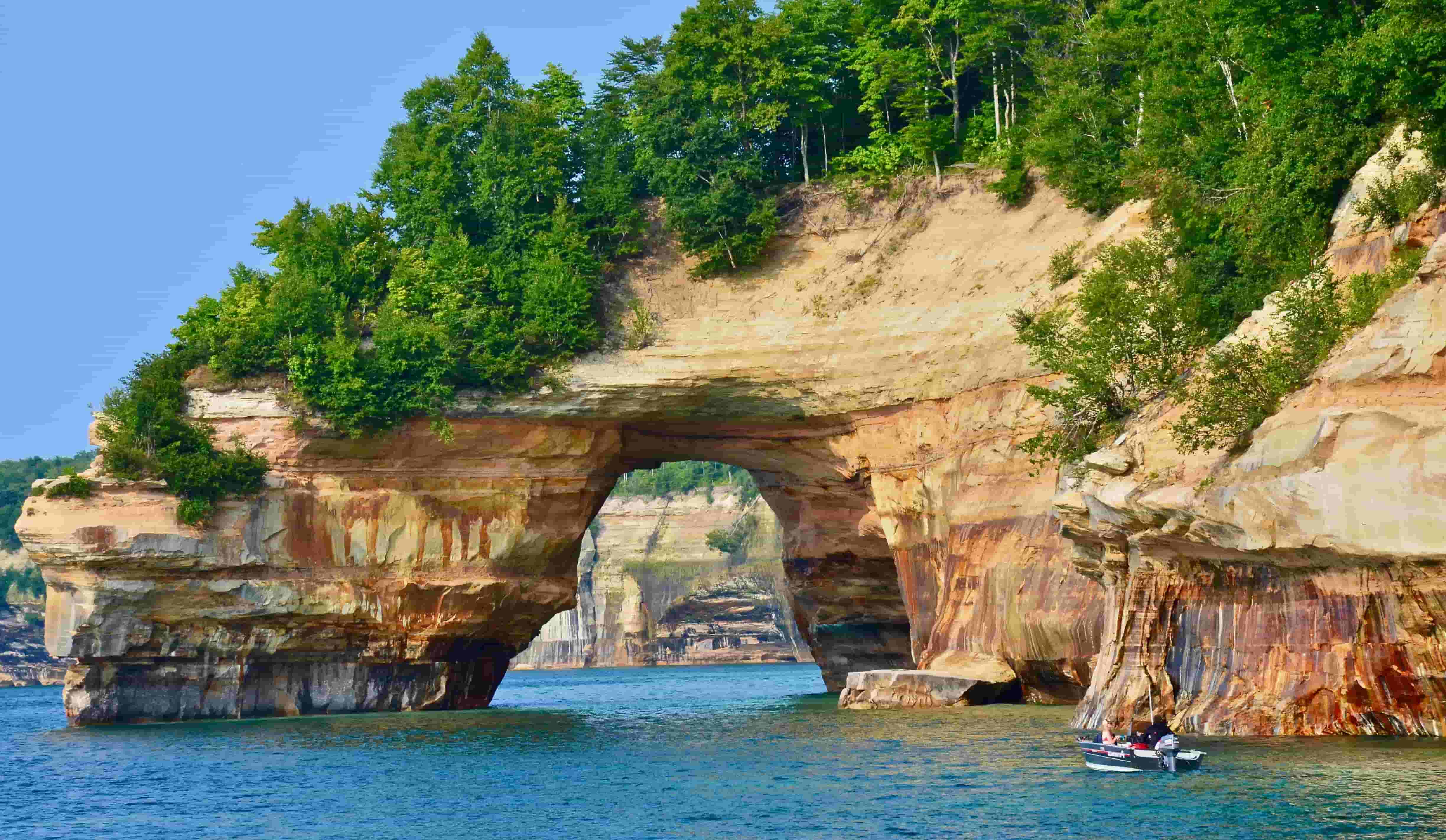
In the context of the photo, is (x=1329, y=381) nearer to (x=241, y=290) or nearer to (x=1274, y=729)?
(x=1274, y=729)

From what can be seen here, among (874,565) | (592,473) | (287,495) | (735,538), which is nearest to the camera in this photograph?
(287,495)

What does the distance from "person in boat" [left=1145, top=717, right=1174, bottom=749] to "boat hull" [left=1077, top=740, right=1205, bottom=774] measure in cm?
29

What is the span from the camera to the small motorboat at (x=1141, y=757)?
97.2ft

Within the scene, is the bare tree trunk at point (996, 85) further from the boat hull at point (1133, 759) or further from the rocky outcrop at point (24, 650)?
the rocky outcrop at point (24, 650)

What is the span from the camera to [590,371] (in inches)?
2095

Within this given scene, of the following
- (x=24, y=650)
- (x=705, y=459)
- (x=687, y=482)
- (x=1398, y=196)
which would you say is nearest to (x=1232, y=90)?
(x=1398, y=196)

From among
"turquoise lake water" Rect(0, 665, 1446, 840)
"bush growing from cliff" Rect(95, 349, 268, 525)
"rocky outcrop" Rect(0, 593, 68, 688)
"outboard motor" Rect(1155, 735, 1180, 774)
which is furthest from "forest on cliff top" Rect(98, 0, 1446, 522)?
"rocky outcrop" Rect(0, 593, 68, 688)

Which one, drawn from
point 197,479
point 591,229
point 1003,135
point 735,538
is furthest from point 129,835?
point 735,538

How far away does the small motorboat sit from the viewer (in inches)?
1166

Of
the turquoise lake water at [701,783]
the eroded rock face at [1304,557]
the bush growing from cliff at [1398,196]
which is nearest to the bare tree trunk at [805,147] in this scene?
the turquoise lake water at [701,783]

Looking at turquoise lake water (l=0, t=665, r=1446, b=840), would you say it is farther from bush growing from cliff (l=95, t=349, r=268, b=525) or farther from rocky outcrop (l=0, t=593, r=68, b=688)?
rocky outcrop (l=0, t=593, r=68, b=688)

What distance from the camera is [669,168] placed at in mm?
57562

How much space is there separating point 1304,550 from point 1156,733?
4754 mm

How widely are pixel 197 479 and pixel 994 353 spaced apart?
87.4ft
